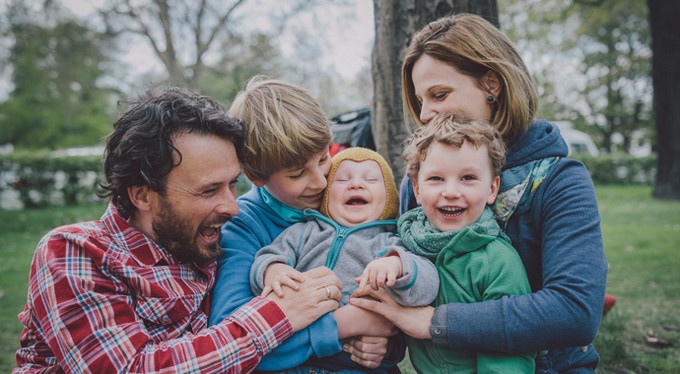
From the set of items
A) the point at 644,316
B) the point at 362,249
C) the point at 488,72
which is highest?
the point at 488,72

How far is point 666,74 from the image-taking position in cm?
1259

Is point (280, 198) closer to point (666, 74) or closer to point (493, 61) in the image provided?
point (493, 61)

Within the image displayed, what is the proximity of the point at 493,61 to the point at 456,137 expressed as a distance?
1.26ft

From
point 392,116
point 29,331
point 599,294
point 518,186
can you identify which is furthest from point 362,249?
point 392,116

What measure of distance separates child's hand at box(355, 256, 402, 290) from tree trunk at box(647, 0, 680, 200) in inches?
535

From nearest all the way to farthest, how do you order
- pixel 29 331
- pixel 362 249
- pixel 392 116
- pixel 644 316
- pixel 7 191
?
pixel 29 331 < pixel 362 249 < pixel 392 116 < pixel 644 316 < pixel 7 191

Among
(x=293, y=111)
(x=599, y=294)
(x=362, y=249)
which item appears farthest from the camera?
(x=293, y=111)

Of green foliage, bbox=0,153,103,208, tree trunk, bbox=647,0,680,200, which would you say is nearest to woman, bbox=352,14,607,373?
tree trunk, bbox=647,0,680,200

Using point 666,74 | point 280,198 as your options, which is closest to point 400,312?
point 280,198

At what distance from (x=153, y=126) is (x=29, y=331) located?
0.94m

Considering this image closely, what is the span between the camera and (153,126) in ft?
6.59

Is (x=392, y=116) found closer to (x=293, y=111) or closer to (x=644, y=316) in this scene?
(x=293, y=111)

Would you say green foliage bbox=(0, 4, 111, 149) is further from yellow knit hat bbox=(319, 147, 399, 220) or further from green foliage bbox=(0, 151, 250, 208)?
yellow knit hat bbox=(319, 147, 399, 220)

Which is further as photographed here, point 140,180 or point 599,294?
point 140,180
